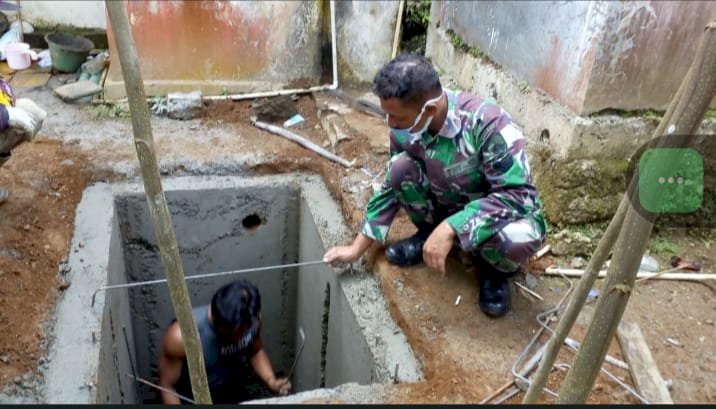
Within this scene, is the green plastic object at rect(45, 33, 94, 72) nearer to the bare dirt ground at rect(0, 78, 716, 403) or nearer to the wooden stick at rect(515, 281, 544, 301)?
the bare dirt ground at rect(0, 78, 716, 403)

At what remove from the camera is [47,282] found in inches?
104

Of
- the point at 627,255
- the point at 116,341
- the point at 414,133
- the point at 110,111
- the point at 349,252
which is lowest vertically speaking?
the point at 116,341

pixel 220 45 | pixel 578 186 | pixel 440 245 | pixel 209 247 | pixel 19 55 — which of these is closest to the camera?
pixel 440 245

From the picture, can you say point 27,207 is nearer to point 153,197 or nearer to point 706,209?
point 153,197

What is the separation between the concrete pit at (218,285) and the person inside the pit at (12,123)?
0.49m

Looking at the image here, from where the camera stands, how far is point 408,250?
277 centimetres

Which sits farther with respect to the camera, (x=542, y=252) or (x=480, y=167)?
(x=542, y=252)

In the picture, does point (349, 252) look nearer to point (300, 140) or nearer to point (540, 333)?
point (540, 333)

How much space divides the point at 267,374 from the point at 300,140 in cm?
161

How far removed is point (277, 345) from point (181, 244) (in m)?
1.19

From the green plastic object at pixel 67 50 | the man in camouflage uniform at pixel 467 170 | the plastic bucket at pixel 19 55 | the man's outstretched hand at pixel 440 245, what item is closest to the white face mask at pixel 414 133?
the man in camouflage uniform at pixel 467 170

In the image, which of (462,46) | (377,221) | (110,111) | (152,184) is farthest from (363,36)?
(152,184)

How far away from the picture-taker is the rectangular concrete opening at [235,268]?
3416mm

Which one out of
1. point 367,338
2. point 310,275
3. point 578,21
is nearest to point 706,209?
point 578,21
